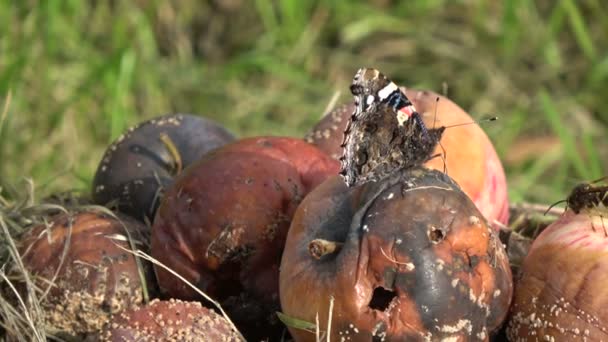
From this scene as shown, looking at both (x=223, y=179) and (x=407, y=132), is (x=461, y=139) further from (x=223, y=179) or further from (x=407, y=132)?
(x=223, y=179)

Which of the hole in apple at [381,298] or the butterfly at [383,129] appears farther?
the butterfly at [383,129]

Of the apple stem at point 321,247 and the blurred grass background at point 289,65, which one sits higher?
the apple stem at point 321,247

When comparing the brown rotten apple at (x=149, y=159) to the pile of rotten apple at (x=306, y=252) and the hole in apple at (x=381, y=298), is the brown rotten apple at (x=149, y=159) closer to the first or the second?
the pile of rotten apple at (x=306, y=252)

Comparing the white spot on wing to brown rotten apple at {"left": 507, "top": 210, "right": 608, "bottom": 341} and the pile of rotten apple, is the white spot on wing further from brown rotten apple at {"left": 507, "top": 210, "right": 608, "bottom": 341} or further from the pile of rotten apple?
brown rotten apple at {"left": 507, "top": 210, "right": 608, "bottom": 341}

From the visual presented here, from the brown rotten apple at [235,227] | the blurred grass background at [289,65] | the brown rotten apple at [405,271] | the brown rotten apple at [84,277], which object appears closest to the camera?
the brown rotten apple at [405,271]

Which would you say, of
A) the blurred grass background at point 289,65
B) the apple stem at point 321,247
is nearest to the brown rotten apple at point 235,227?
the apple stem at point 321,247

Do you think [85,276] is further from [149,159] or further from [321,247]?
[321,247]

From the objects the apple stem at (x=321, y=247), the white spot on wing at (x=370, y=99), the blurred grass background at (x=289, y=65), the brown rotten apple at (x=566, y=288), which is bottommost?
the blurred grass background at (x=289, y=65)

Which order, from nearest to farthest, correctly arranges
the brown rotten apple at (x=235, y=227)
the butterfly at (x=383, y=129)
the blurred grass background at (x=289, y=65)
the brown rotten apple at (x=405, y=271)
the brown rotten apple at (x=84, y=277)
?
the brown rotten apple at (x=405, y=271) < the butterfly at (x=383, y=129) < the brown rotten apple at (x=235, y=227) < the brown rotten apple at (x=84, y=277) < the blurred grass background at (x=289, y=65)
